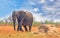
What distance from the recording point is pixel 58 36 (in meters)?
17.1

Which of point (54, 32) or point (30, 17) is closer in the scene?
point (54, 32)

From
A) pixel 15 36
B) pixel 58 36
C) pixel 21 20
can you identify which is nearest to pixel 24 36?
pixel 15 36

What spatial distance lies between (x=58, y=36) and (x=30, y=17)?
701 centimetres

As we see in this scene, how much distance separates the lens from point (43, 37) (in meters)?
16.5

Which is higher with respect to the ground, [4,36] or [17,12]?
[17,12]

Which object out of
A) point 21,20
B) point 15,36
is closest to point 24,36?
point 15,36

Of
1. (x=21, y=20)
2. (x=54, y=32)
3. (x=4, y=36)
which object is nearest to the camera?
(x=4, y=36)

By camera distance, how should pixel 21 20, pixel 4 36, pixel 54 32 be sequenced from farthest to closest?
pixel 21 20, pixel 54 32, pixel 4 36

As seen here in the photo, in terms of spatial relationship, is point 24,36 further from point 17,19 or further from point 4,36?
point 17,19

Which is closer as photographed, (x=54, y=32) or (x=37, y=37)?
(x=37, y=37)

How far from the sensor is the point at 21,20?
23.0 metres

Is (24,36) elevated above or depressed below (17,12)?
below

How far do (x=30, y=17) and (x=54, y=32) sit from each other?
484cm

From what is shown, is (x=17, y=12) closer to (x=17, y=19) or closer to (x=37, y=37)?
(x=17, y=19)
